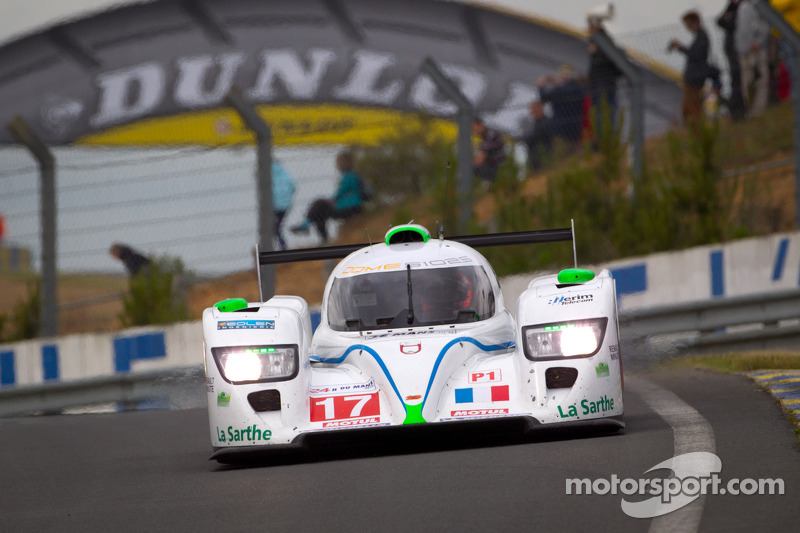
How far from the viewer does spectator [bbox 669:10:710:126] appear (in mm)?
13992

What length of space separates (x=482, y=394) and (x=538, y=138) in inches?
324

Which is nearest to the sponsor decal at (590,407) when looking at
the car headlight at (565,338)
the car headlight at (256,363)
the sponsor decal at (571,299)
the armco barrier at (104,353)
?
the car headlight at (565,338)

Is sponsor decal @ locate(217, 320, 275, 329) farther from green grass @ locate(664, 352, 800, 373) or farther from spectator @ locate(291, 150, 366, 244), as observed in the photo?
spectator @ locate(291, 150, 366, 244)

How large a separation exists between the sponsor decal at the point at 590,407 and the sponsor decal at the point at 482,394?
0.30 meters

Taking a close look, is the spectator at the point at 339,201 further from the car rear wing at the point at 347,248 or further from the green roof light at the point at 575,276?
the green roof light at the point at 575,276

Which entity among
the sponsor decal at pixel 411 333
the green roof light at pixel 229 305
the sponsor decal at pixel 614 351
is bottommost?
the sponsor decal at pixel 614 351

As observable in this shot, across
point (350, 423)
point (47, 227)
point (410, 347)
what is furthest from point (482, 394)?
point (47, 227)

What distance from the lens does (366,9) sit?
30000mm

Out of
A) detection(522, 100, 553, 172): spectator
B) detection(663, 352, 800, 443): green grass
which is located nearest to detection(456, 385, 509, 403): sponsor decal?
detection(663, 352, 800, 443): green grass

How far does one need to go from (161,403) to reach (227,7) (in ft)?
61.4

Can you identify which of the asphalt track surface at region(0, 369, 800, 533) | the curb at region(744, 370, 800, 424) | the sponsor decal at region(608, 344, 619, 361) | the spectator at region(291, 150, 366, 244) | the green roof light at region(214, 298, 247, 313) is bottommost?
the asphalt track surface at region(0, 369, 800, 533)

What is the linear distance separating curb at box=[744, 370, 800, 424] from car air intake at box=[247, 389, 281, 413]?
2.58 meters

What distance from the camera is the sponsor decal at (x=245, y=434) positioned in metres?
7.10

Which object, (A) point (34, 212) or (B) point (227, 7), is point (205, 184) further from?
(B) point (227, 7)
